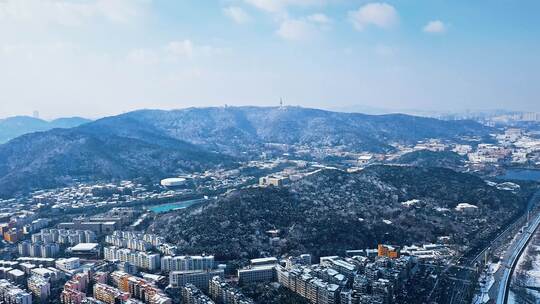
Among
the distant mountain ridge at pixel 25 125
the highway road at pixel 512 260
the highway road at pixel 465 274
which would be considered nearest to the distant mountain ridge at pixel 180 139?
the distant mountain ridge at pixel 25 125

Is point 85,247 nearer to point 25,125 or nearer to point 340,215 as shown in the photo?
point 340,215

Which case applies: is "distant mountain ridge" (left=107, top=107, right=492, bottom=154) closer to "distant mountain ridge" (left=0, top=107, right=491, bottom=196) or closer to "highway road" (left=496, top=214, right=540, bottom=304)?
"distant mountain ridge" (left=0, top=107, right=491, bottom=196)

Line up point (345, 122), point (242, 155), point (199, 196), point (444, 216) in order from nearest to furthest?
point (444, 216) → point (199, 196) → point (242, 155) → point (345, 122)

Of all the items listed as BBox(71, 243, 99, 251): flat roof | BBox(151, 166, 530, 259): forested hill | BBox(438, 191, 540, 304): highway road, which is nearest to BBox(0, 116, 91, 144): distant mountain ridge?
BBox(71, 243, 99, 251): flat roof

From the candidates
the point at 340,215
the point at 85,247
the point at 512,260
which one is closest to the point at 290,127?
the point at 340,215

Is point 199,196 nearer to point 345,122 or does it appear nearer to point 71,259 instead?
point 71,259

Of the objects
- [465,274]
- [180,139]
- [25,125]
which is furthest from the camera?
[25,125]

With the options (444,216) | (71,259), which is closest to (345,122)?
(444,216)
